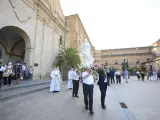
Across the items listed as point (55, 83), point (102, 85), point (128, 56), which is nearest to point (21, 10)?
point (55, 83)

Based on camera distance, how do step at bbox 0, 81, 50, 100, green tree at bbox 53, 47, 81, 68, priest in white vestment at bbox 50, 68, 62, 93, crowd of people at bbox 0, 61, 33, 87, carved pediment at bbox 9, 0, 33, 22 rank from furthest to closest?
green tree at bbox 53, 47, 81, 68, carved pediment at bbox 9, 0, 33, 22, priest in white vestment at bbox 50, 68, 62, 93, crowd of people at bbox 0, 61, 33, 87, step at bbox 0, 81, 50, 100

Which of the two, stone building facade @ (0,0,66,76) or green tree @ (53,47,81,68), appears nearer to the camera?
stone building facade @ (0,0,66,76)

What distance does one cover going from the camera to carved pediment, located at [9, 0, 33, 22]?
10637 mm

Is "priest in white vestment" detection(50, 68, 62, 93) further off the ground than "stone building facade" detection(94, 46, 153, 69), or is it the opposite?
"stone building facade" detection(94, 46, 153, 69)

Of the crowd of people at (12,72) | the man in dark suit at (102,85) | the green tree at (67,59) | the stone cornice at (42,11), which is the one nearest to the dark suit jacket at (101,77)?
the man in dark suit at (102,85)

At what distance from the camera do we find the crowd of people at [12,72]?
868 centimetres

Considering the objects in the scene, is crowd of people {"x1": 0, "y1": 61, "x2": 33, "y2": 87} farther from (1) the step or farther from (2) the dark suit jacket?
(2) the dark suit jacket

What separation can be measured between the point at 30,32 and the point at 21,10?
220 centimetres

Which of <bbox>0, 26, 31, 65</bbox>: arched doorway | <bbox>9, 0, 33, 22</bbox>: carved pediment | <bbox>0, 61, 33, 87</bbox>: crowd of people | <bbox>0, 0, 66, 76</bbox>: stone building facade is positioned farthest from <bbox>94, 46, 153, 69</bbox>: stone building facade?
<bbox>9, 0, 33, 22</bbox>: carved pediment

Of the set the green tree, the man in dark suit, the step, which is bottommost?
the step

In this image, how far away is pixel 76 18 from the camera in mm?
27625

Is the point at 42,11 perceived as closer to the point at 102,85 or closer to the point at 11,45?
the point at 11,45

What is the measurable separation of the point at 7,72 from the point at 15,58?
8.02 meters

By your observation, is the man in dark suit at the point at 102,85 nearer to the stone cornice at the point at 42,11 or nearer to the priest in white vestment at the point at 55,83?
the priest in white vestment at the point at 55,83
